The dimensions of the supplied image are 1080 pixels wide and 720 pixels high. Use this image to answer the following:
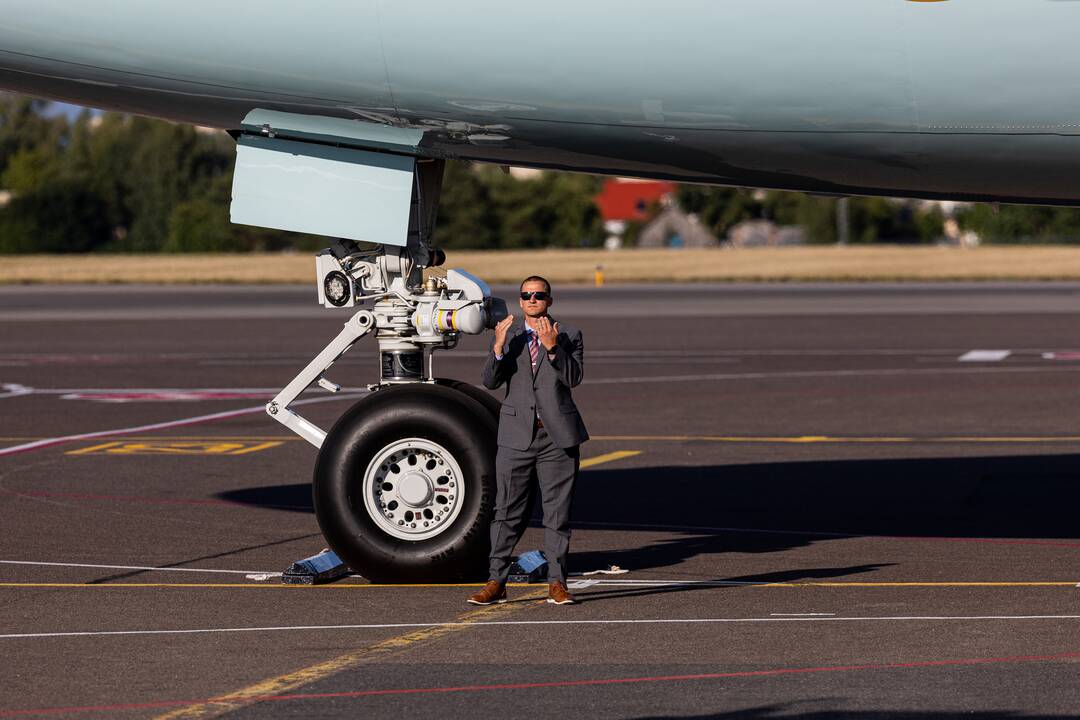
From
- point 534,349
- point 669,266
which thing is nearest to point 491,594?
point 534,349

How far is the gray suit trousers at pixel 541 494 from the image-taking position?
10.4m

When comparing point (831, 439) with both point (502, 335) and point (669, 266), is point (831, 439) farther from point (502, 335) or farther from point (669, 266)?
point (669, 266)

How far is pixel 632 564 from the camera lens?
39.1 ft

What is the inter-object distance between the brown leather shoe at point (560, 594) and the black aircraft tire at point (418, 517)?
25.4 inches

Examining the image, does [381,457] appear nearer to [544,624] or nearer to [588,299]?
[544,624]

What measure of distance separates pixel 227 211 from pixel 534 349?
333 feet

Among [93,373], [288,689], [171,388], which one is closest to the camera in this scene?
[288,689]

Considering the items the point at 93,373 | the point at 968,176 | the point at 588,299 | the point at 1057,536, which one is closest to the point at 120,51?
the point at 968,176

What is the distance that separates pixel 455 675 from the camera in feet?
28.3

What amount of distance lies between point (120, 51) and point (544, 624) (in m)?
4.22

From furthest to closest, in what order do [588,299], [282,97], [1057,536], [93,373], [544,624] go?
[588,299]
[93,373]
[1057,536]
[282,97]
[544,624]

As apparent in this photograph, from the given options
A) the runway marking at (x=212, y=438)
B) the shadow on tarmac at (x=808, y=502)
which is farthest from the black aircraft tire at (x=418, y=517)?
the runway marking at (x=212, y=438)

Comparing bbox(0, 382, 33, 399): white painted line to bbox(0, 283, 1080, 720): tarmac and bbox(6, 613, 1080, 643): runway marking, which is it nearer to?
bbox(0, 283, 1080, 720): tarmac

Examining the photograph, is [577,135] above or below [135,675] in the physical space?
above
